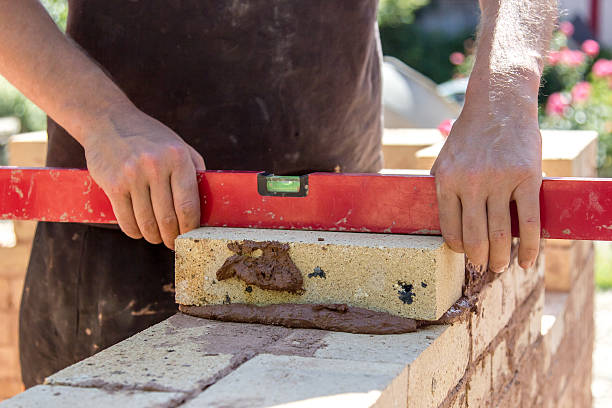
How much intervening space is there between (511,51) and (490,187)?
41 centimetres

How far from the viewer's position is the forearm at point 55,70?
1.94 metres

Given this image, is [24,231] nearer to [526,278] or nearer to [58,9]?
[526,278]

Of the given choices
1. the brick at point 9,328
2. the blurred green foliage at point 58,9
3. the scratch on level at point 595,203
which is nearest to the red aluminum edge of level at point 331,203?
the scratch on level at point 595,203

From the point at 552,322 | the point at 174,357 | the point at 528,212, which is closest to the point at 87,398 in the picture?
the point at 174,357

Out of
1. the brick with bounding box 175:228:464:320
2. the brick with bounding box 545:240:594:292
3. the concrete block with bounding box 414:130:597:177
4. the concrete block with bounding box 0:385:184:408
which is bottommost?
the brick with bounding box 545:240:594:292

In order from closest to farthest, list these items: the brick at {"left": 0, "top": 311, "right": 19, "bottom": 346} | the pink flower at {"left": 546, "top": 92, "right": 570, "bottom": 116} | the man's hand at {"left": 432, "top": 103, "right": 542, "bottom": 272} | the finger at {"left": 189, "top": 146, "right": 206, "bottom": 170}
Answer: the man's hand at {"left": 432, "top": 103, "right": 542, "bottom": 272}
the finger at {"left": 189, "top": 146, "right": 206, "bottom": 170}
the brick at {"left": 0, "top": 311, "right": 19, "bottom": 346}
the pink flower at {"left": 546, "top": 92, "right": 570, "bottom": 116}

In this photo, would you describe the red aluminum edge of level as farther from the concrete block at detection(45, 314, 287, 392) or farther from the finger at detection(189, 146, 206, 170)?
the concrete block at detection(45, 314, 287, 392)

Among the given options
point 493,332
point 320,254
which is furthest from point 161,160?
point 493,332

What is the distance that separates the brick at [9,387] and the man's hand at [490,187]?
347 cm

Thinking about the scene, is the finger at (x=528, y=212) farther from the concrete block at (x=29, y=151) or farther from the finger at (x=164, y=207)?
the concrete block at (x=29, y=151)

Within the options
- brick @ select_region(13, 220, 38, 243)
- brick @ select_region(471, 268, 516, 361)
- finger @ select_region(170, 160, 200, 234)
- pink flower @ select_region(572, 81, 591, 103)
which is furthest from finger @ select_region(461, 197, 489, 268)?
pink flower @ select_region(572, 81, 591, 103)

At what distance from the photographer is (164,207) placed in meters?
1.85

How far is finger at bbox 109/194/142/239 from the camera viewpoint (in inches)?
73.7

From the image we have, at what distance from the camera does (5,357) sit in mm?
4488
